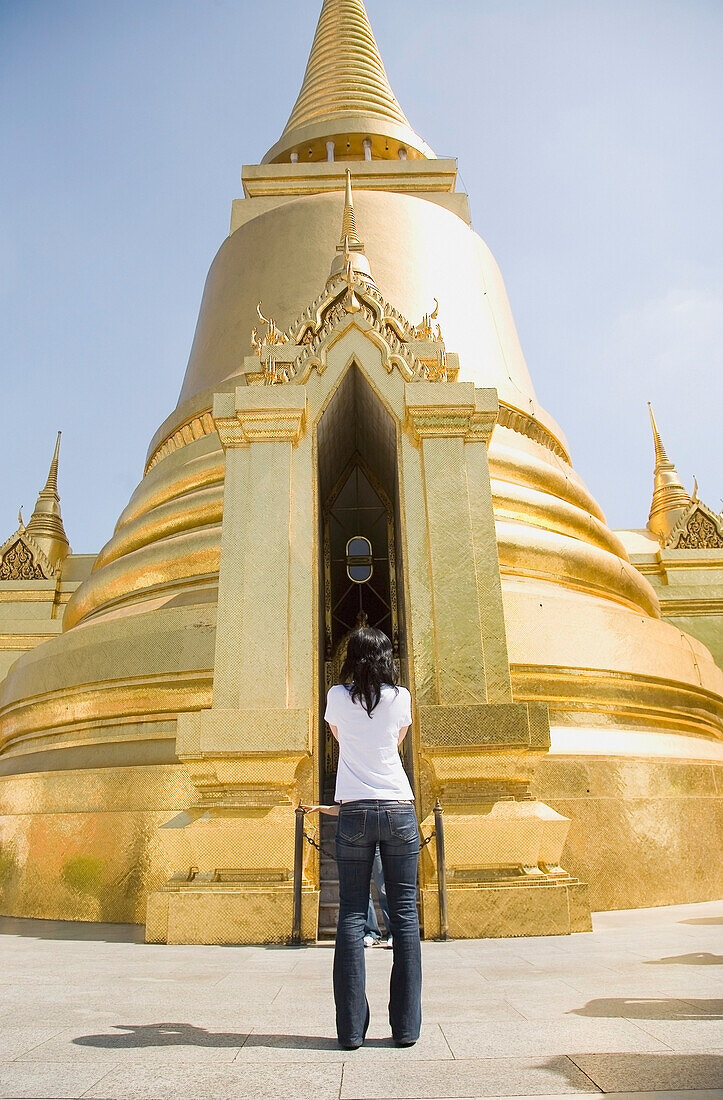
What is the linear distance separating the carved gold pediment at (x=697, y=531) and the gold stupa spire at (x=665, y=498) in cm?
25

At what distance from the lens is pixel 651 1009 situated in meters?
2.37

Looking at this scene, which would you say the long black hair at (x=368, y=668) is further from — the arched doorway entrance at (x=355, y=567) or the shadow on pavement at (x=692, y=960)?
the arched doorway entrance at (x=355, y=567)

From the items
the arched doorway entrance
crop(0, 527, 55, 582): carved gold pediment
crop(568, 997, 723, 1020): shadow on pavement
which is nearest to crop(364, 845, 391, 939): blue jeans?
crop(568, 997, 723, 1020): shadow on pavement

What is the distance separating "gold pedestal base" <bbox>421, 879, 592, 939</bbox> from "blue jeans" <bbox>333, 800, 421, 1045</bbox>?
7.69 feet

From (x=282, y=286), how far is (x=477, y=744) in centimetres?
874

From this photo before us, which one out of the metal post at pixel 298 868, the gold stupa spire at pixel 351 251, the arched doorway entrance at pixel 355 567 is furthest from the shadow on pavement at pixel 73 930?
Result: the gold stupa spire at pixel 351 251

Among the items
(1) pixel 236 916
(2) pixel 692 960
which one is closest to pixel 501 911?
(2) pixel 692 960

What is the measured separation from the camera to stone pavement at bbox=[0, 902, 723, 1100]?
1.74m

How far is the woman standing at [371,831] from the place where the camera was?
2096 millimetres

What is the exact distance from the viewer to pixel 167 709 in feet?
23.1

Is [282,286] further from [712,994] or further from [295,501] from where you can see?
[712,994]

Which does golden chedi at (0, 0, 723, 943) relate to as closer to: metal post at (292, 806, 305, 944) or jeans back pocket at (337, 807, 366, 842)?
metal post at (292, 806, 305, 944)

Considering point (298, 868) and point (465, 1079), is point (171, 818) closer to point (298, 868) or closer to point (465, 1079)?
point (298, 868)

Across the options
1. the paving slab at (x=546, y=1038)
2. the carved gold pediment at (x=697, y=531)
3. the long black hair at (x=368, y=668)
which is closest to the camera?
the paving slab at (x=546, y=1038)
